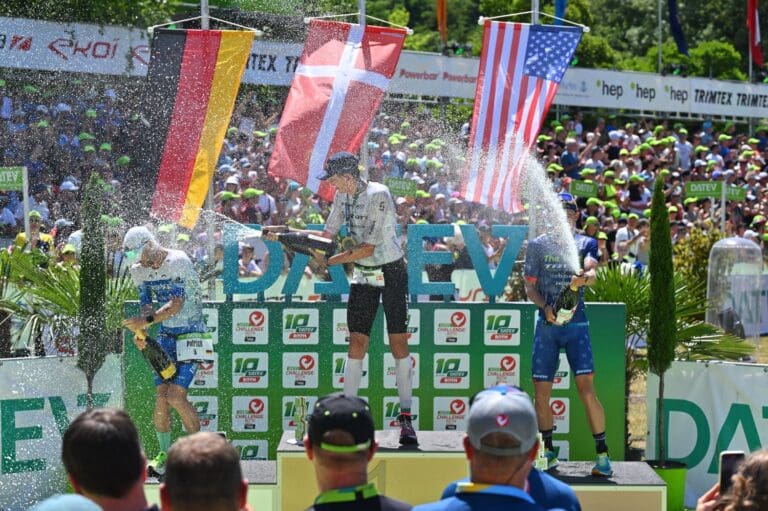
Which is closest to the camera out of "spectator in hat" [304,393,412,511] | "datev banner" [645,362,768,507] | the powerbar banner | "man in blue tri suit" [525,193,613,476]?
"spectator in hat" [304,393,412,511]

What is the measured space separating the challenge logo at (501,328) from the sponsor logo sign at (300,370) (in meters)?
1.42

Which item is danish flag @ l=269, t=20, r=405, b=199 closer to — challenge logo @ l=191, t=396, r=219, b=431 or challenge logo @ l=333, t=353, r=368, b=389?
challenge logo @ l=333, t=353, r=368, b=389

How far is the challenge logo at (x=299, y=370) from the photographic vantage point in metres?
10.1

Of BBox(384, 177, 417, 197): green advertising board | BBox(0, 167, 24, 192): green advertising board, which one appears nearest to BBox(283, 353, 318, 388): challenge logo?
BBox(0, 167, 24, 192): green advertising board

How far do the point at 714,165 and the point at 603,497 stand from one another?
713 inches

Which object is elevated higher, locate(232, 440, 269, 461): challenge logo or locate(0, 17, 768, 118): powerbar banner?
locate(0, 17, 768, 118): powerbar banner

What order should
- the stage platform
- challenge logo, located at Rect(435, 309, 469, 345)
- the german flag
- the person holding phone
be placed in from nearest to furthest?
the person holding phone → the stage platform → challenge logo, located at Rect(435, 309, 469, 345) → the german flag

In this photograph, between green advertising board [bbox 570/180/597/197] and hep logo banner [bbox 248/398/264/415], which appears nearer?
hep logo banner [bbox 248/398/264/415]

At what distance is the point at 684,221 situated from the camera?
19.8 metres

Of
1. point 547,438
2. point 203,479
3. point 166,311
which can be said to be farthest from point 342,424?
point 547,438

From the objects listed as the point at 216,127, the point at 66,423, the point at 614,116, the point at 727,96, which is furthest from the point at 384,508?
the point at 727,96

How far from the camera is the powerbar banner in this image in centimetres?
1986

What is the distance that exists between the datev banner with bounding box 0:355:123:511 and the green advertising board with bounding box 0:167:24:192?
11.8ft

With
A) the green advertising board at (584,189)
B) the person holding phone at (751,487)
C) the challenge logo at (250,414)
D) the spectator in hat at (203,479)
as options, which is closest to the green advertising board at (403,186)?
the green advertising board at (584,189)
